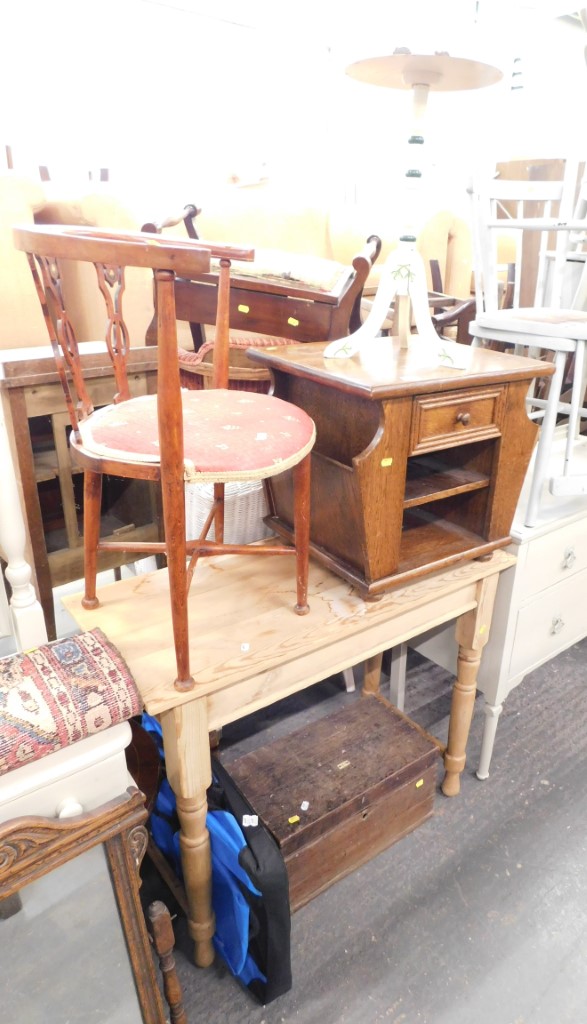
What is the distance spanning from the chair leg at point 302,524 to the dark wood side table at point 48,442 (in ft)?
2.65

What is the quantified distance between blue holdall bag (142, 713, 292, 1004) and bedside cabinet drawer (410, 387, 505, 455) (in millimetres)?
742

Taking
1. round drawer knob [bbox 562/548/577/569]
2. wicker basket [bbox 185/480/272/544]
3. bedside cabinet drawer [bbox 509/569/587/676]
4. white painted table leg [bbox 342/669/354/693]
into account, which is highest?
wicker basket [bbox 185/480/272/544]

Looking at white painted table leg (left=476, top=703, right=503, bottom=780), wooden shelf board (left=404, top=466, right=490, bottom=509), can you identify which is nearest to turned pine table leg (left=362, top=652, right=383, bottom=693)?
white painted table leg (left=476, top=703, right=503, bottom=780)

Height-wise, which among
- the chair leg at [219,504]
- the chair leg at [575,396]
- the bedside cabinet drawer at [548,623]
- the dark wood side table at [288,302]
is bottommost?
the bedside cabinet drawer at [548,623]

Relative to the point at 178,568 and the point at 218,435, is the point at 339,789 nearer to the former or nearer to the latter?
the point at 178,568

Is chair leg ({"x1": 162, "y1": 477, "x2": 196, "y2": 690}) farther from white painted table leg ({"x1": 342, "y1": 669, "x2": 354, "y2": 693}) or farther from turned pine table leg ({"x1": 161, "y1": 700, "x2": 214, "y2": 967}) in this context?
white painted table leg ({"x1": 342, "y1": 669, "x2": 354, "y2": 693})

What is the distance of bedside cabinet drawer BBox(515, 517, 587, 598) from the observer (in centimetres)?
147

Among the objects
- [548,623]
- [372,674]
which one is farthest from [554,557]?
[372,674]

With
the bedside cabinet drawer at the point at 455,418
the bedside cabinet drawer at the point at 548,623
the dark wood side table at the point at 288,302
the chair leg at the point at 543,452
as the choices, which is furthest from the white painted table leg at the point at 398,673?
the dark wood side table at the point at 288,302

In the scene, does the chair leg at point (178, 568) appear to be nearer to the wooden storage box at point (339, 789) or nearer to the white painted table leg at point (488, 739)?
the wooden storage box at point (339, 789)

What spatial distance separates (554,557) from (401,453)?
2.17ft

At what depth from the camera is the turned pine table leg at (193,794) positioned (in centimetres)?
100

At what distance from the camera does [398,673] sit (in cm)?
181

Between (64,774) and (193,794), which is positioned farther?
(193,794)
